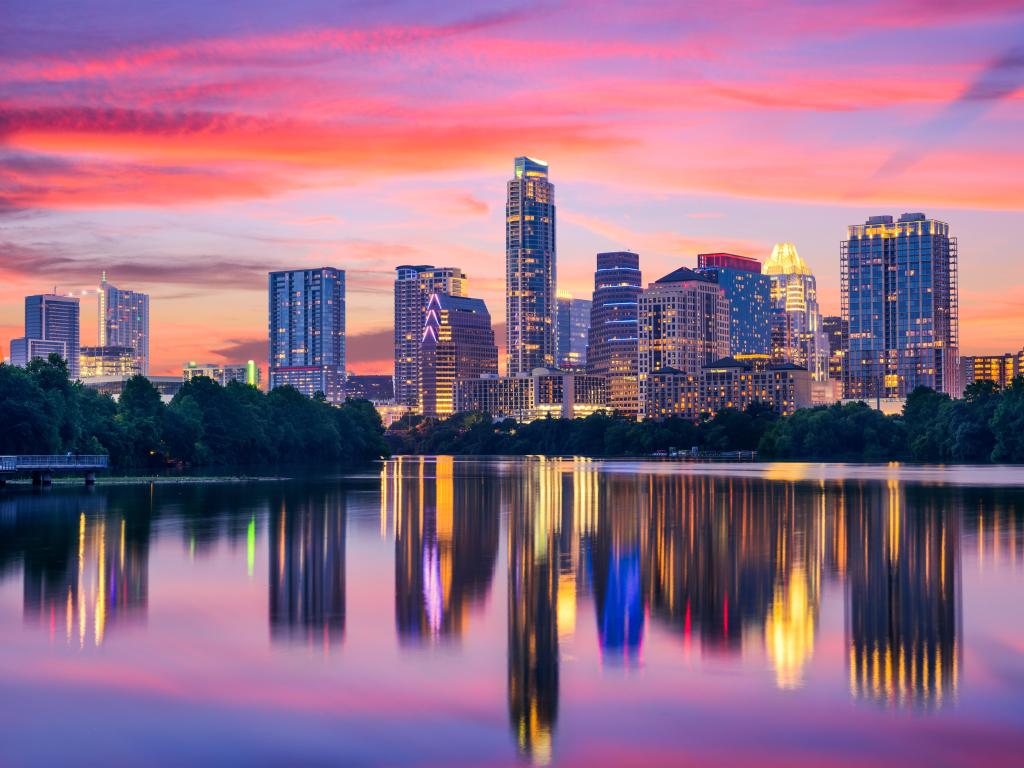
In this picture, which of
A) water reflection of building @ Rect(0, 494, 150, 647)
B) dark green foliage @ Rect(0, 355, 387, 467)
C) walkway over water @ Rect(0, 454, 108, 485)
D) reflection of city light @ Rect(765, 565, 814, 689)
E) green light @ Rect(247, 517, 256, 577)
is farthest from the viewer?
dark green foliage @ Rect(0, 355, 387, 467)

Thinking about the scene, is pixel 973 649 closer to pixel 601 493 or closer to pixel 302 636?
pixel 302 636

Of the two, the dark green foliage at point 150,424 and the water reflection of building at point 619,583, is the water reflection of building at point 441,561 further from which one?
the dark green foliage at point 150,424

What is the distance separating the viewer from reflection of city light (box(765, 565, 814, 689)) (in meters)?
22.1

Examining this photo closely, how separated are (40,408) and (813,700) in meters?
96.9

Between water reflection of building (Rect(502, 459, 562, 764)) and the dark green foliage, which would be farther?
the dark green foliage

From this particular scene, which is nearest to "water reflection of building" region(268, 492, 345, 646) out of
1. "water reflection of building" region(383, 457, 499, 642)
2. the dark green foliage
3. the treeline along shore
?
"water reflection of building" region(383, 457, 499, 642)

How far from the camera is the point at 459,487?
97.6m

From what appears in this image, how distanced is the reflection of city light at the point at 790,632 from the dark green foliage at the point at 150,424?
3392 inches

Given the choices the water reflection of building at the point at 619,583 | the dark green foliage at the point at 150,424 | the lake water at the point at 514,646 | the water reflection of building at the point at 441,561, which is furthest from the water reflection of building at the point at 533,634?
the dark green foliage at the point at 150,424

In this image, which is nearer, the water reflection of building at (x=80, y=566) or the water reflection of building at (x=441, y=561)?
the water reflection of building at (x=441, y=561)

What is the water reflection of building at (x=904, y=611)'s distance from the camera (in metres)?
21.0

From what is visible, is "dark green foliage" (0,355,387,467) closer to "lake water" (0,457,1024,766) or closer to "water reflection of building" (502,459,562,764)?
"lake water" (0,457,1024,766)

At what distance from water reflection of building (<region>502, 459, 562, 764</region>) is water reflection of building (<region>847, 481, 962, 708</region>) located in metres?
5.25

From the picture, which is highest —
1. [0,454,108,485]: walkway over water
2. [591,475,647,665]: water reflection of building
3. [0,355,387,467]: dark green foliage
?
[0,355,387,467]: dark green foliage
